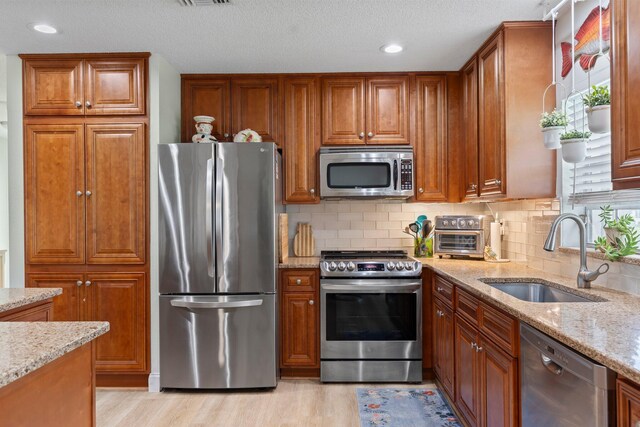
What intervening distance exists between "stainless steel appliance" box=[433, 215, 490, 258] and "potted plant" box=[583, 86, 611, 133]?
4.98 feet

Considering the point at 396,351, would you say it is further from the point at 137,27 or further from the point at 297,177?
the point at 137,27

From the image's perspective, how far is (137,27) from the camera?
258 centimetres

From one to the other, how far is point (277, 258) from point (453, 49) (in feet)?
6.43

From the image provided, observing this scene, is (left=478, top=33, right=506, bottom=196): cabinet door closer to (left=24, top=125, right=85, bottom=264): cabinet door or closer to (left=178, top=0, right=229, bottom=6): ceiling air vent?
(left=178, top=0, right=229, bottom=6): ceiling air vent

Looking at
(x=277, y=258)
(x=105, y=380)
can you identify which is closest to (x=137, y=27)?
(x=277, y=258)

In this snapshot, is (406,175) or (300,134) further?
(300,134)

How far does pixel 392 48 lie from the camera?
9.60 feet

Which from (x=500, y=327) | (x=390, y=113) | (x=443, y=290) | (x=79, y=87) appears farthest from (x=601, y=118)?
(x=79, y=87)

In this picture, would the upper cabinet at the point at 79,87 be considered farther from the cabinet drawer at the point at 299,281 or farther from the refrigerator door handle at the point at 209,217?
the cabinet drawer at the point at 299,281

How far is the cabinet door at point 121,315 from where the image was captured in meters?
3.00

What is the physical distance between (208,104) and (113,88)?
71cm

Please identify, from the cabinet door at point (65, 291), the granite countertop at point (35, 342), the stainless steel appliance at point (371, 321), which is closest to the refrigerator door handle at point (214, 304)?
the stainless steel appliance at point (371, 321)

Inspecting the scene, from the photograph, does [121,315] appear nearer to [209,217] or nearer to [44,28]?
[209,217]

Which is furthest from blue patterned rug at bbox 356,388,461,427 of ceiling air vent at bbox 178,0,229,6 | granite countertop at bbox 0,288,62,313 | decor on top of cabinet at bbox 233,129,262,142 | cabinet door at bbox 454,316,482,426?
ceiling air vent at bbox 178,0,229,6
